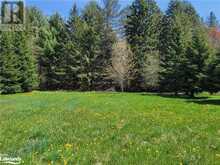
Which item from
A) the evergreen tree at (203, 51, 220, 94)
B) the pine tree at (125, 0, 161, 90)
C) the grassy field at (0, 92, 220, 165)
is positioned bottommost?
the grassy field at (0, 92, 220, 165)

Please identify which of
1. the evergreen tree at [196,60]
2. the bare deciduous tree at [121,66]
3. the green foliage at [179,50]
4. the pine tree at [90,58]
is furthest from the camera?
the pine tree at [90,58]

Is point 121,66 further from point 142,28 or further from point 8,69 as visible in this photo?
point 8,69

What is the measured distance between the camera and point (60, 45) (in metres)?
67.7

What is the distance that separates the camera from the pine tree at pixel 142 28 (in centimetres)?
6494

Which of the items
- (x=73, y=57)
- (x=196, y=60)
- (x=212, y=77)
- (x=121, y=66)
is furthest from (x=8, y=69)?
(x=212, y=77)

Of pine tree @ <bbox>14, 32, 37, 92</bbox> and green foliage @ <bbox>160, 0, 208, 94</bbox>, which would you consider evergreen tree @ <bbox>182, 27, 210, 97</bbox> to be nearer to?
green foliage @ <bbox>160, 0, 208, 94</bbox>

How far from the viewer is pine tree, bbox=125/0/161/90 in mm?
64938

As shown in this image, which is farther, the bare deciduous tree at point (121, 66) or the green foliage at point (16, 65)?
the bare deciduous tree at point (121, 66)

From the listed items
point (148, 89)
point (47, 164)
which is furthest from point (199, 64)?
point (47, 164)

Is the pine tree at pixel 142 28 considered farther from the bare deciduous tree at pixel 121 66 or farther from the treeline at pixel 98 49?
the bare deciduous tree at pixel 121 66

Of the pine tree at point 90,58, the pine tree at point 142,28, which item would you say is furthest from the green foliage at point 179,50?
the pine tree at point 90,58

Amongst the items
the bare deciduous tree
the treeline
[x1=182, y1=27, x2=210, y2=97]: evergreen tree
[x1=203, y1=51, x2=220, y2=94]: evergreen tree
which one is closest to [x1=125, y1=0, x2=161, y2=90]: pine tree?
the treeline

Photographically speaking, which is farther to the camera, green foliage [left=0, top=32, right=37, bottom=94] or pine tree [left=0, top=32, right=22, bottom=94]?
green foliage [left=0, top=32, right=37, bottom=94]

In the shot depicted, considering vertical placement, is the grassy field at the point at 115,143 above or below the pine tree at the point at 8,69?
below
